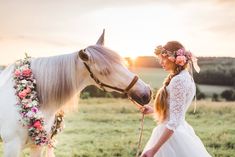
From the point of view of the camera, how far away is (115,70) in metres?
4.11

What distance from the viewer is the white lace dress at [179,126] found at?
382 centimetres

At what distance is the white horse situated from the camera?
4.11 meters

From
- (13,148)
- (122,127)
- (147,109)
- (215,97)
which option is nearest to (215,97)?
(215,97)

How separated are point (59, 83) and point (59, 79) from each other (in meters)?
0.03

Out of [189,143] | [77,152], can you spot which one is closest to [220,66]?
[77,152]

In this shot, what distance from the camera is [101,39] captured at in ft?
13.8

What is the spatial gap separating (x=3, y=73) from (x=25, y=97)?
0.41 metres

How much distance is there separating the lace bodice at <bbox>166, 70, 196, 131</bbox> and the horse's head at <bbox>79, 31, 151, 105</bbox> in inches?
10.8

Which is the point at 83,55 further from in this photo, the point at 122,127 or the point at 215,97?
the point at 215,97

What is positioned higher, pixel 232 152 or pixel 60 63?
pixel 60 63

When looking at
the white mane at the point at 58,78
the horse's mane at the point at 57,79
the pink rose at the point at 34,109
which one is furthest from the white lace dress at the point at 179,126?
the pink rose at the point at 34,109

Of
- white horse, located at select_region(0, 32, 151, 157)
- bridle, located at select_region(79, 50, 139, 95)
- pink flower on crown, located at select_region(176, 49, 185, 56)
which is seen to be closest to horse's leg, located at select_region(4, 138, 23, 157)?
white horse, located at select_region(0, 32, 151, 157)

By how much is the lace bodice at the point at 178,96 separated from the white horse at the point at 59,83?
1.00 ft

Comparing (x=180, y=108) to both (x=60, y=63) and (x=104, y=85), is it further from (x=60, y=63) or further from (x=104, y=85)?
(x=60, y=63)
